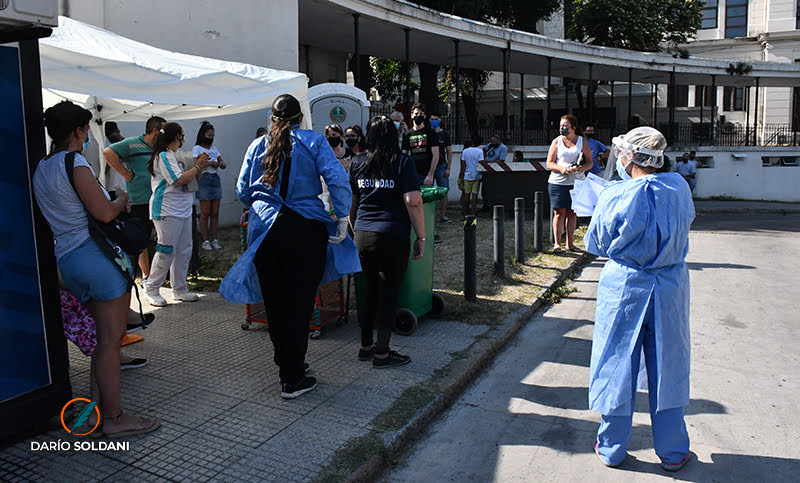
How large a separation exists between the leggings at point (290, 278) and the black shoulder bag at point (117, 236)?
786mm

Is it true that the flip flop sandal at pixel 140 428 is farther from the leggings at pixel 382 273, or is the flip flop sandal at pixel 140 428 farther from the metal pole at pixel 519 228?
the metal pole at pixel 519 228

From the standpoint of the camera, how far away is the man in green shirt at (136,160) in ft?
21.3

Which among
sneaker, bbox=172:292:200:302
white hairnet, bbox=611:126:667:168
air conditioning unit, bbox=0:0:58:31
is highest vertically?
air conditioning unit, bbox=0:0:58:31

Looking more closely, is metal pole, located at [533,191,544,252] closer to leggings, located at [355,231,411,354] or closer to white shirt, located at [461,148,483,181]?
white shirt, located at [461,148,483,181]

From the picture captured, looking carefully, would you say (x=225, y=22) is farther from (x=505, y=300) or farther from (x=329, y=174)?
(x=329, y=174)

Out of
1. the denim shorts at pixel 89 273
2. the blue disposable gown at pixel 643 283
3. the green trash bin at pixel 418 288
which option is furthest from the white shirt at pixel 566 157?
the denim shorts at pixel 89 273

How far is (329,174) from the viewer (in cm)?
424

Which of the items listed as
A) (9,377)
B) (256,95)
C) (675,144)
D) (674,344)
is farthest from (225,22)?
(675,144)

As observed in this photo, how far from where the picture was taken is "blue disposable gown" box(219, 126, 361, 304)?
4164 millimetres

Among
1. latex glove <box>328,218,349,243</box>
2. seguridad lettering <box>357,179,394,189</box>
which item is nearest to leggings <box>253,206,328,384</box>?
latex glove <box>328,218,349,243</box>

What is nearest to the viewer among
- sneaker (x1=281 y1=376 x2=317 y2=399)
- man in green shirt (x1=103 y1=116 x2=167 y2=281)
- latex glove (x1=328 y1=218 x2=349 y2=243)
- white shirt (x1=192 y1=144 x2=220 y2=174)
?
sneaker (x1=281 y1=376 x2=317 y2=399)

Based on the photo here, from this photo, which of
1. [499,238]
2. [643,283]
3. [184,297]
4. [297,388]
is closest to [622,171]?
[643,283]

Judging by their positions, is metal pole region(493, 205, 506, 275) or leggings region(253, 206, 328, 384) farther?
metal pole region(493, 205, 506, 275)

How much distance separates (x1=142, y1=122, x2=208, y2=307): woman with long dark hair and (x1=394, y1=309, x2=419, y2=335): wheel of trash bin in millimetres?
2613
